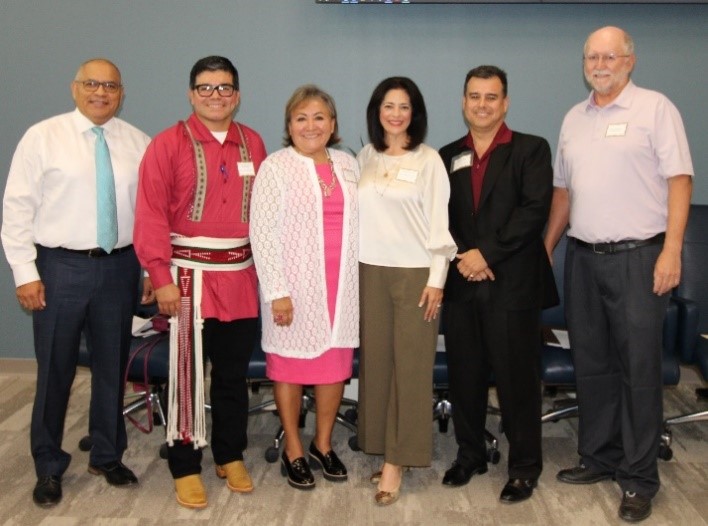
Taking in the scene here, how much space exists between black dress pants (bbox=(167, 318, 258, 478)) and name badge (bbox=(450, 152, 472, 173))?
37.1 inches

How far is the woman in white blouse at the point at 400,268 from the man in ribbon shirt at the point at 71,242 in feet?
3.01

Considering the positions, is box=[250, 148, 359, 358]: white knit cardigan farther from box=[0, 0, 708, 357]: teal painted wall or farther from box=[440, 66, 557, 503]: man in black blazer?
box=[0, 0, 708, 357]: teal painted wall

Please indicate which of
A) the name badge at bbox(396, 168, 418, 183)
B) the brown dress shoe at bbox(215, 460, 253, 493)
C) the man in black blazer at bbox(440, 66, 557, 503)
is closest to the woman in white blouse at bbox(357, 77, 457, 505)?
the name badge at bbox(396, 168, 418, 183)

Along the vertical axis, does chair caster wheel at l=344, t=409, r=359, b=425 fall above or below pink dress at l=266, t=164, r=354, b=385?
below

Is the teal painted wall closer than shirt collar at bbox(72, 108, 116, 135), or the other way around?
shirt collar at bbox(72, 108, 116, 135)

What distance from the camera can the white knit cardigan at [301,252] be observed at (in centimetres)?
284

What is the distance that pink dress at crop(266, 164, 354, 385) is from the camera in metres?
2.90

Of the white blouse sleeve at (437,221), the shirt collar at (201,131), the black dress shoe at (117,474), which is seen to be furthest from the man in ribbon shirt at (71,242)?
the white blouse sleeve at (437,221)

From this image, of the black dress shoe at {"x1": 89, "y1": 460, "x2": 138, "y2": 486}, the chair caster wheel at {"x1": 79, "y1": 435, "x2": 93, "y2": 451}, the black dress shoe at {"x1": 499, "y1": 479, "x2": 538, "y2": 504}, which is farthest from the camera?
the chair caster wheel at {"x1": 79, "y1": 435, "x2": 93, "y2": 451}

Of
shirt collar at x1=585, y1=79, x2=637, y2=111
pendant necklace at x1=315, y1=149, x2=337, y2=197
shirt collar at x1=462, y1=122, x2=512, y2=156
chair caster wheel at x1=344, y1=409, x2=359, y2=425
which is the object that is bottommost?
chair caster wheel at x1=344, y1=409, x2=359, y2=425

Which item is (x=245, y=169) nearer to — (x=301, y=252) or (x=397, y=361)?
(x=301, y=252)

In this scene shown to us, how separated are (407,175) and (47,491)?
1768 millimetres

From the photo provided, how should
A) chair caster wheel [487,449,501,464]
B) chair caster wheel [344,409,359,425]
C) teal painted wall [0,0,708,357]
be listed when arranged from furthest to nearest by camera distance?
teal painted wall [0,0,708,357], chair caster wheel [344,409,359,425], chair caster wheel [487,449,501,464]

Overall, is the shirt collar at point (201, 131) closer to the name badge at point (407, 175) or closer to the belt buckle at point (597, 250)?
the name badge at point (407, 175)
